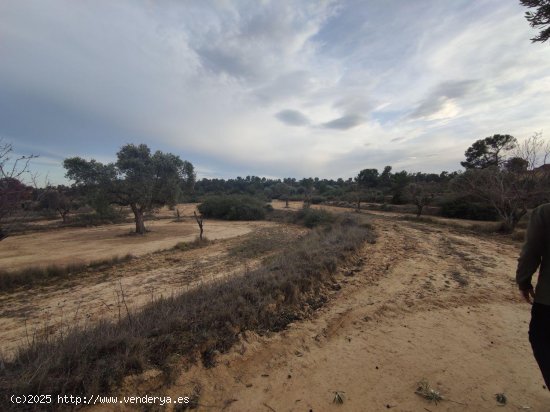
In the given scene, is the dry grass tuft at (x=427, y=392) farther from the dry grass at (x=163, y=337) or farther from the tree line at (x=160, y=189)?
the tree line at (x=160, y=189)

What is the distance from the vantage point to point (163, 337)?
11.1 ft

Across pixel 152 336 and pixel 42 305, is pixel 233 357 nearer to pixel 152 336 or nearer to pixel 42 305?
pixel 152 336

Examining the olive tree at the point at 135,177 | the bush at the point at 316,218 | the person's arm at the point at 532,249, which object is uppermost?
the olive tree at the point at 135,177

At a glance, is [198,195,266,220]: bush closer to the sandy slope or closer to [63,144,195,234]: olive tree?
[63,144,195,234]: olive tree

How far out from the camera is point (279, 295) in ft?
16.7

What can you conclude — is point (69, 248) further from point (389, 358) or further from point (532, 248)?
point (532, 248)

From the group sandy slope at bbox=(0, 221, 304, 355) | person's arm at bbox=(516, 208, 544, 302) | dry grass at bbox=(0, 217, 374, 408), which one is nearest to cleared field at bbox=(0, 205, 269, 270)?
sandy slope at bbox=(0, 221, 304, 355)

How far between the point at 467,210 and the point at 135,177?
32.9 m

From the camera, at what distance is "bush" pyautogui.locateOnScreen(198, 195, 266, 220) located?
34.0m

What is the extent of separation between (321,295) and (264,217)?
2889cm

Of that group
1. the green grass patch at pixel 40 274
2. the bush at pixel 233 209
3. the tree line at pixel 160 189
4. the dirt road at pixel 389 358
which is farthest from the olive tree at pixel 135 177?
the dirt road at pixel 389 358

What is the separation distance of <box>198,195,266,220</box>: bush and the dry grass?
28.3 metres

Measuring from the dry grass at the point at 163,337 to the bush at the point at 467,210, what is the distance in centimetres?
2908

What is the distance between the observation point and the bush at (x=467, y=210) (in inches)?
1034
